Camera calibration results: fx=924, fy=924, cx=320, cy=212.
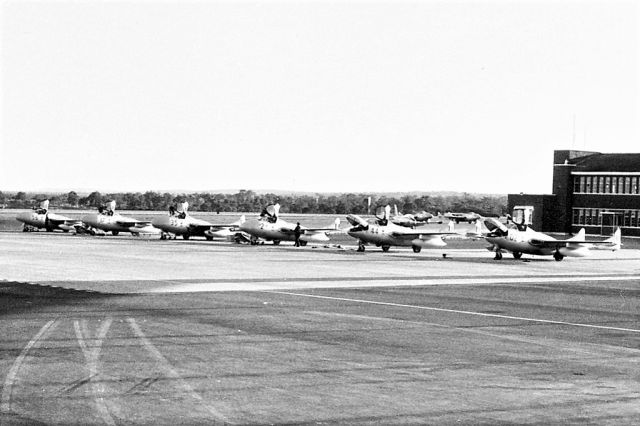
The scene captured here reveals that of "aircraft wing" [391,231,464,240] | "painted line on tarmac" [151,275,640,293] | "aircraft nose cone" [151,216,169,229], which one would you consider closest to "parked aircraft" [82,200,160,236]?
"aircraft nose cone" [151,216,169,229]

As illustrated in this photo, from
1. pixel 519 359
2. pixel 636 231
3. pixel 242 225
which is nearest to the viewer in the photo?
pixel 519 359

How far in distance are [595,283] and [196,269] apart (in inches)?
639

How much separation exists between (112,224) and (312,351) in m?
68.7

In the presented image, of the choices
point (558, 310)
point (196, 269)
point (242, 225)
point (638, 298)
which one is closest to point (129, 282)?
point (196, 269)

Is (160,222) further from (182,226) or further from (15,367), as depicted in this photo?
(15,367)

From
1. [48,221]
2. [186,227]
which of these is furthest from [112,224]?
[48,221]

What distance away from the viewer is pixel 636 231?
9719 cm

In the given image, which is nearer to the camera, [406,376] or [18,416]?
[18,416]

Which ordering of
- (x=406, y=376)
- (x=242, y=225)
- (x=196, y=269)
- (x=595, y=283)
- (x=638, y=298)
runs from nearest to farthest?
(x=406, y=376), (x=638, y=298), (x=595, y=283), (x=196, y=269), (x=242, y=225)

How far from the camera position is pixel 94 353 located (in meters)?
15.3

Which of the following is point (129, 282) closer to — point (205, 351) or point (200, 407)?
point (205, 351)

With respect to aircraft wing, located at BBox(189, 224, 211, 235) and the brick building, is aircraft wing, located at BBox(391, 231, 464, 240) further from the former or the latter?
the brick building

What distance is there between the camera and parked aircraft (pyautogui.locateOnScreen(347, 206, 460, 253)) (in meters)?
59.6

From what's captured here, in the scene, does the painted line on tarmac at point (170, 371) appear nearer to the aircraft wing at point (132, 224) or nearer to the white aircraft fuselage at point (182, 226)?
the white aircraft fuselage at point (182, 226)
